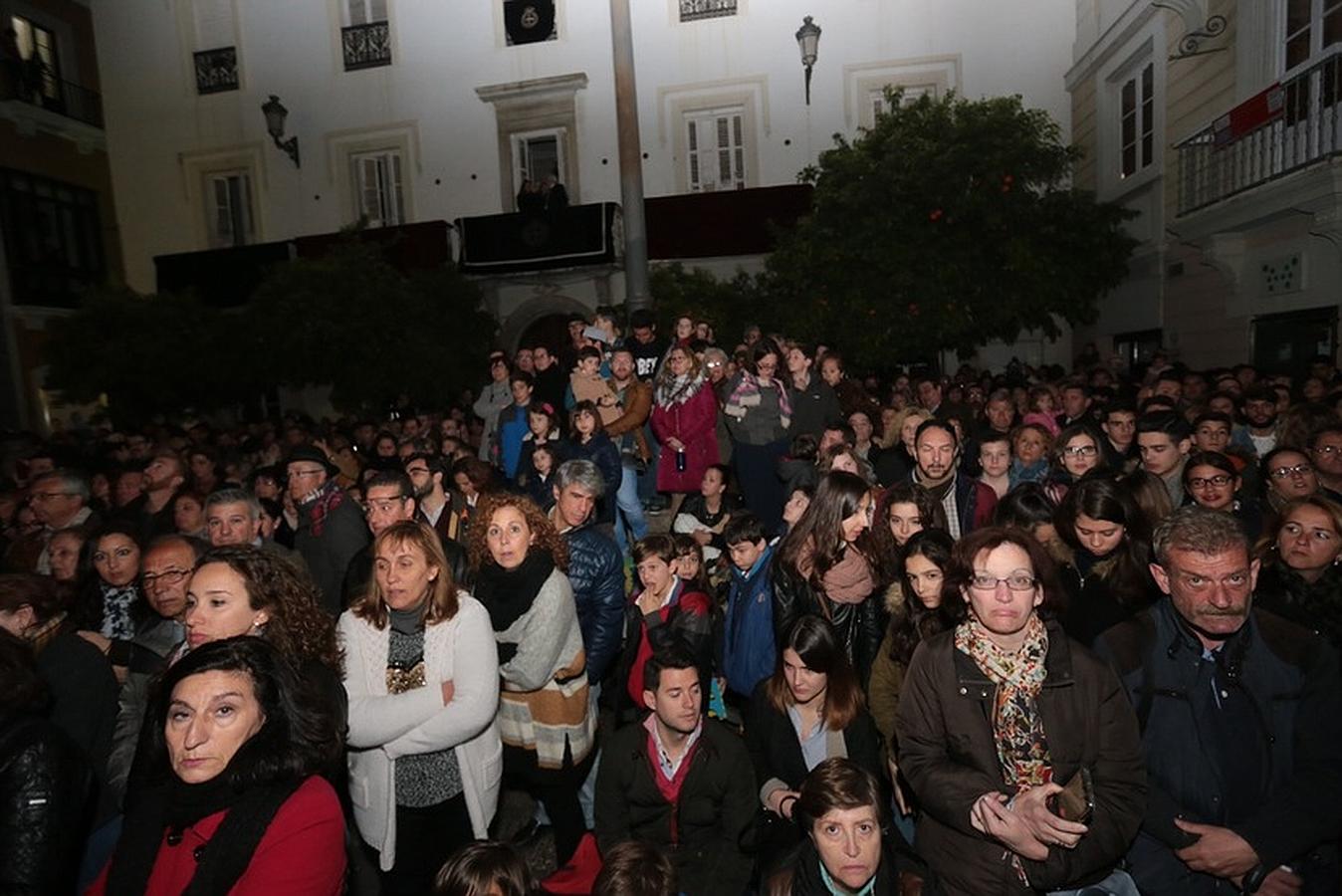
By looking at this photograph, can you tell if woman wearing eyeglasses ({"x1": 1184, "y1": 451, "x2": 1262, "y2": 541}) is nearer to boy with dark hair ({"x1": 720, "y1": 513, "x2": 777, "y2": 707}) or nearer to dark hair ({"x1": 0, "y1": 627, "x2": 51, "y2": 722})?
boy with dark hair ({"x1": 720, "y1": 513, "x2": 777, "y2": 707})

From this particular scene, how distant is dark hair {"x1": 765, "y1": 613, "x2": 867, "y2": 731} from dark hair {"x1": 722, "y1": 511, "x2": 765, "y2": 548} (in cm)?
90

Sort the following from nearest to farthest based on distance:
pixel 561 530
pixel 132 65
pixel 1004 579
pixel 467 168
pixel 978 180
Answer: pixel 1004 579
pixel 561 530
pixel 978 180
pixel 467 168
pixel 132 65

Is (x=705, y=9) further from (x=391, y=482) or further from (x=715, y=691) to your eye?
(x=715, y=691)

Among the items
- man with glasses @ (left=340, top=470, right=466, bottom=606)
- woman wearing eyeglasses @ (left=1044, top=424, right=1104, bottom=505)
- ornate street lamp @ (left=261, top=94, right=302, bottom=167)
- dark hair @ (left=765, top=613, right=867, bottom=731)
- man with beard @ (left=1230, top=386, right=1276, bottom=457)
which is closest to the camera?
dark hair @ (left=765, top=613, right=867, bottom=731)

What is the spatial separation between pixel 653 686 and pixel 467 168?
17.9m

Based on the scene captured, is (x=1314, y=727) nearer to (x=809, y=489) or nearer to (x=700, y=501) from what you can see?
(x=809, y=489)

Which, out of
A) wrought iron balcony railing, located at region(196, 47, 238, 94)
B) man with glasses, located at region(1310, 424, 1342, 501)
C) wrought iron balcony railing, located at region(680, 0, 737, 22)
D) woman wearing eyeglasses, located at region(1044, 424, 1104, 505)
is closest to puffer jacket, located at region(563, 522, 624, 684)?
woman wearing eyeglasses, located at region(1044, 424, 1104, 505)

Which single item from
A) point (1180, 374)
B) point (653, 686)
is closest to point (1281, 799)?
point (653, 686)

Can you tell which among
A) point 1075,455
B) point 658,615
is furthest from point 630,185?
point 658,615

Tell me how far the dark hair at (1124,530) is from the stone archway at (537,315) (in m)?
14.6

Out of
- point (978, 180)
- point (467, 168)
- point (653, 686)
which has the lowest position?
point (653, 686)

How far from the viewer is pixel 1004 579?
2.46m

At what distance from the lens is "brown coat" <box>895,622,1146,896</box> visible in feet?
7.69

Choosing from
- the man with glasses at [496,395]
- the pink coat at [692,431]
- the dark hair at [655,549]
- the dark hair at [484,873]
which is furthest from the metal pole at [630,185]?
the dark hair at [484,873]
